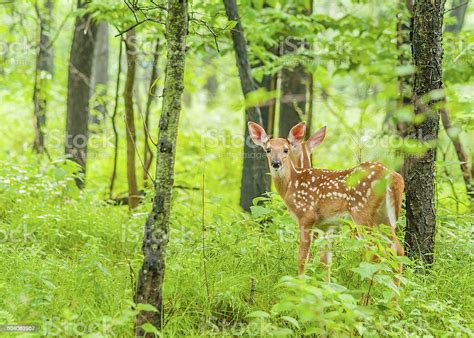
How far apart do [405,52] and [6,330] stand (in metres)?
6.00

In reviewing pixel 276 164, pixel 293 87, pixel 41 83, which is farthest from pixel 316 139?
pixel 41 83

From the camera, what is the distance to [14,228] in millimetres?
6113

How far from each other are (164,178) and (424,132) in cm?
244

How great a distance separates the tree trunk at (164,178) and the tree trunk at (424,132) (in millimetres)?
2162

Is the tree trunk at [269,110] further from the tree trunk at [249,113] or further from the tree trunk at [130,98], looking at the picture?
the tree trunk at [130,98]

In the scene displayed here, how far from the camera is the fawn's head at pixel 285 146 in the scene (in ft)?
16.9

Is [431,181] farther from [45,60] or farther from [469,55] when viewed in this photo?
[45,60]

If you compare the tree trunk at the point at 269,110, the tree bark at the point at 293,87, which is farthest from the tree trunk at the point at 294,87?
the tree trunk at the point at 269,110

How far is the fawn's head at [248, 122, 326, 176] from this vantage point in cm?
515

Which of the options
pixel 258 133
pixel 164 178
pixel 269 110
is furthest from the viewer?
pixel 269 110

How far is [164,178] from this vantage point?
3.65 metres

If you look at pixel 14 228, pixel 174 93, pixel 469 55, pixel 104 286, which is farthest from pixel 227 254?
pixel 469 55

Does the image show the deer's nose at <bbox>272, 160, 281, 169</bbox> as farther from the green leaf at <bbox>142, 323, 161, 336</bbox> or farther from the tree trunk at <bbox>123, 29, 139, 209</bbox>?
the tree trunk at <bbox>123, 29, 139, 209</bbox>

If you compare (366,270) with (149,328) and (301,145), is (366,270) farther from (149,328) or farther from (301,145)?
(301,145)
